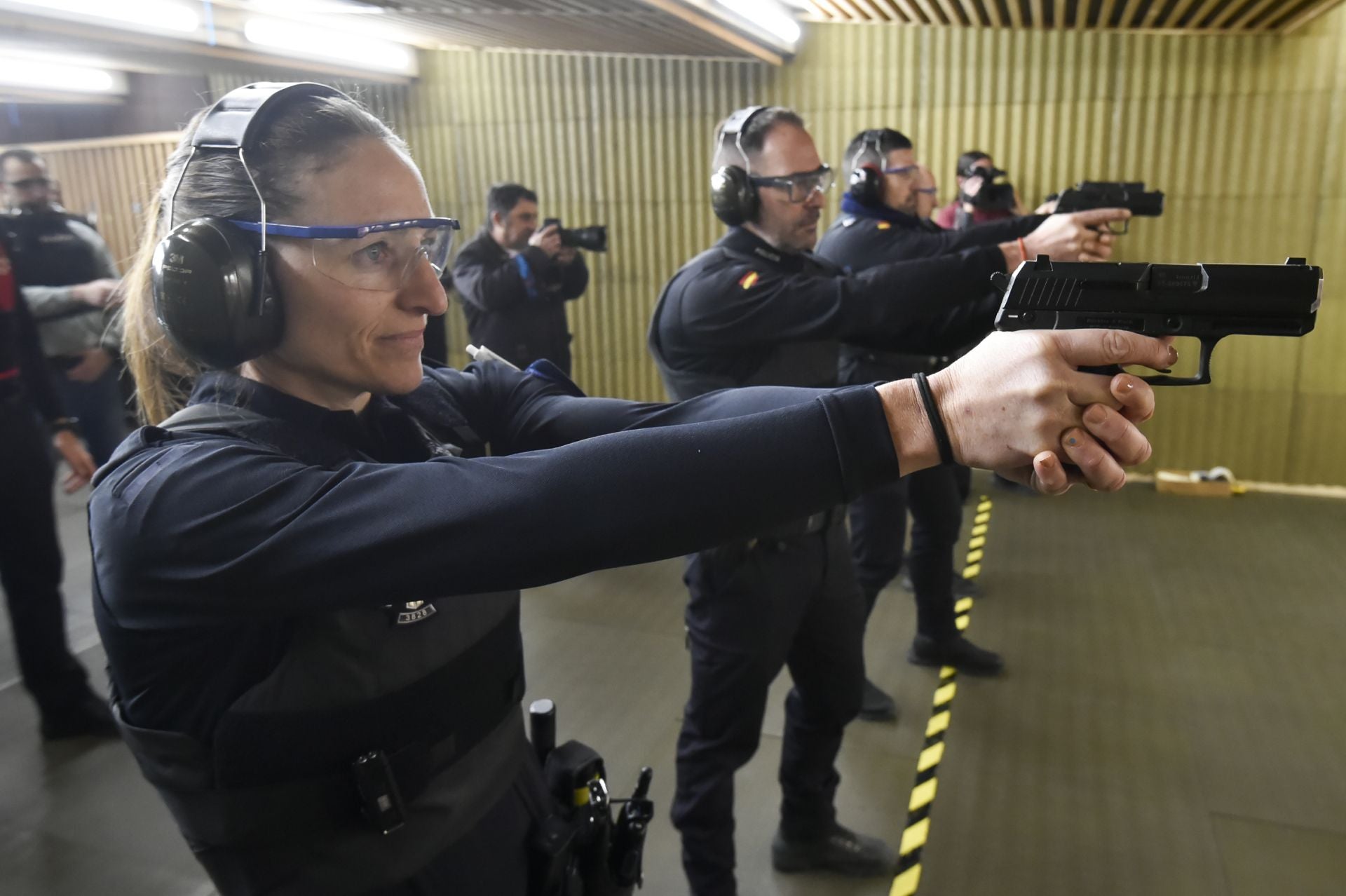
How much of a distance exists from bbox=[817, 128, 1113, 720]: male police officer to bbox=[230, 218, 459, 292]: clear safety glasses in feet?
7.64

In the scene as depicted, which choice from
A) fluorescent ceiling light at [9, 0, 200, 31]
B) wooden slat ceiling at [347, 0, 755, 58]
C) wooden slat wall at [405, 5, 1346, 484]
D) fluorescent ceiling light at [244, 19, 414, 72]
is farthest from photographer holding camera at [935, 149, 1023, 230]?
fluorescent ceiling light at [9, 0, 200, 31]

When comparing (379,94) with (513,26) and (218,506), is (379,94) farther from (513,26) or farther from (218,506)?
(218,506)

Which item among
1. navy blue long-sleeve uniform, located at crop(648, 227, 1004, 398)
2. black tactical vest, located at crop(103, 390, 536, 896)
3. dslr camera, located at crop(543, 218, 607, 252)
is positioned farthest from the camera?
dslr camera, located at crop(543, 218, 607, 252)

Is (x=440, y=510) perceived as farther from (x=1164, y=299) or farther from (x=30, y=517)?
(x=30, y=517)

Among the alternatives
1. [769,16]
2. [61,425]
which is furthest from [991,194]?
[61,425]

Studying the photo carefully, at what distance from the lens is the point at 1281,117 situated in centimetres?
553

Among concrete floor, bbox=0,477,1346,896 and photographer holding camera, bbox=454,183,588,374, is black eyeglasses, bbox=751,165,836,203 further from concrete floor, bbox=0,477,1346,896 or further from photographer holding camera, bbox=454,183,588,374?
photographer holding camera, bbox=454,183,588,374

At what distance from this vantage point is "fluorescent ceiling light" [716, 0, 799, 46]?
5.02 meters

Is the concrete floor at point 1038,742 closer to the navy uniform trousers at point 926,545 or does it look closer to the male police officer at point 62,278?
the navy uniform trousers at point 926,545

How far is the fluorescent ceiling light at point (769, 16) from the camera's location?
5.02 m

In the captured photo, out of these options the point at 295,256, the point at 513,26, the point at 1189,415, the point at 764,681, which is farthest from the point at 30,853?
the point at 1189,415

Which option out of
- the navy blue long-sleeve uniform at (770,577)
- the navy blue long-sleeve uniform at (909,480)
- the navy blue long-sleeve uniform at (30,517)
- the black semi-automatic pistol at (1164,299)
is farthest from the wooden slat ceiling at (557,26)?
the black semi-automatic pistol at (1164,299)

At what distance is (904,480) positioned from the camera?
358cm

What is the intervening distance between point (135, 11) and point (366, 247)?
4.26 meters
